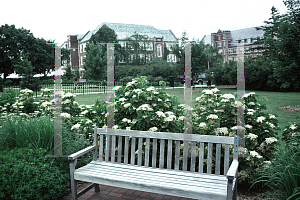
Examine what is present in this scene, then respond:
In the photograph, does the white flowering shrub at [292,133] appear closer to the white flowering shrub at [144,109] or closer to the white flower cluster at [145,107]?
the white flowering shrub at [144,109]

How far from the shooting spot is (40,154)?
3.07 meters

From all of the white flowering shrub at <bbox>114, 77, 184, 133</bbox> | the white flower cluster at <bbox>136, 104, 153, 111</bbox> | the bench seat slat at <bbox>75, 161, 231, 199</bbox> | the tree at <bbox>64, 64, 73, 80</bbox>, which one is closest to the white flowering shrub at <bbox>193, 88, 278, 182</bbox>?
the white flowering shrub at <bbox>114, 77, 184, 133</bbox>

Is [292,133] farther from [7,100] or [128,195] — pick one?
[7,100]

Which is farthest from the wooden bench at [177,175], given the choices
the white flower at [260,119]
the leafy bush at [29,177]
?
the white flower at [260,119]

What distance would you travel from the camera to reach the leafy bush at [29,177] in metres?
2.69

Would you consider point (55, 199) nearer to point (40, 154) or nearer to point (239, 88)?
point (40, 154)

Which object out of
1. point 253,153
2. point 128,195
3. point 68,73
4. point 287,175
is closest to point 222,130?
point 253,153

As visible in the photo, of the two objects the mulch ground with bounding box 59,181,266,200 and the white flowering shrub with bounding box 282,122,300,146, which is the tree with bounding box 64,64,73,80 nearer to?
the mulch ground with bounding box 59,181,266,200

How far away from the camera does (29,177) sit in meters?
2.74

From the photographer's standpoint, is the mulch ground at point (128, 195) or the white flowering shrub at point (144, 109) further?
the white flowering shrub at point (144, 109)

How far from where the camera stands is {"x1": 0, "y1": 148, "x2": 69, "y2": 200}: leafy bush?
2.69 metres

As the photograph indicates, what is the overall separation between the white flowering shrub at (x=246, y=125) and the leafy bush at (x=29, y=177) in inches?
76.2

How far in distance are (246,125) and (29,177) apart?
9.01ft

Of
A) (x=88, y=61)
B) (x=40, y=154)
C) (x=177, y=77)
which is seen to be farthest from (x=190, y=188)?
(x=177, y=77)
